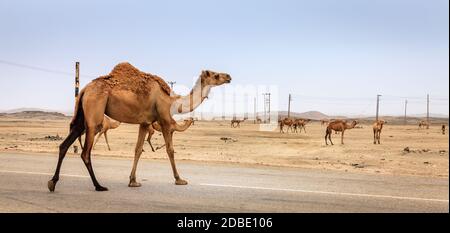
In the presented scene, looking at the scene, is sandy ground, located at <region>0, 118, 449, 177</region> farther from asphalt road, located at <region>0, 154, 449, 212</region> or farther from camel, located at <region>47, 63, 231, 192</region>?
camel, located at <region>47, 63, 231, 192</region>

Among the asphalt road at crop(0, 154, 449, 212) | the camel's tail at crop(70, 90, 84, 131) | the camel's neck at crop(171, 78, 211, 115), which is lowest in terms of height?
the asphalt road at crop(0, 154, 449, 212)

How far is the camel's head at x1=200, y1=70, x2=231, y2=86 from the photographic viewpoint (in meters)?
11.6

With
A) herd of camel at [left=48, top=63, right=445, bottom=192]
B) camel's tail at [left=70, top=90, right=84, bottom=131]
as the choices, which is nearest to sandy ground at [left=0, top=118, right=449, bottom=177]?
herd of camel at [left=48, top=63, right=445, bottom=192]

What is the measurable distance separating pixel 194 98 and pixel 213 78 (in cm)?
61

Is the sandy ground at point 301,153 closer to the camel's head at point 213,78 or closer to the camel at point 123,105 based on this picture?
the camel's head at point 213,78

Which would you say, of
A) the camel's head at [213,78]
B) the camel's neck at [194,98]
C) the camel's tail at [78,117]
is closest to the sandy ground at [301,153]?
the camel's head at [213,78]

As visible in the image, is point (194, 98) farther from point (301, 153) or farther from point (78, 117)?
point (301, 153)

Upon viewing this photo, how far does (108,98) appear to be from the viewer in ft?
33.3

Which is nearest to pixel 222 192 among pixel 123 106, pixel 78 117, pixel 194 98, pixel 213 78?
pixel 123 106

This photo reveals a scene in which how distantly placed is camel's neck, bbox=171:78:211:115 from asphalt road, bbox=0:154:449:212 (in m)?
1.59

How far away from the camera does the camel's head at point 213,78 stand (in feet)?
38.1

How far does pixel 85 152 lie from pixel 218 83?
11.1 ft

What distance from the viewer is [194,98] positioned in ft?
38.1
